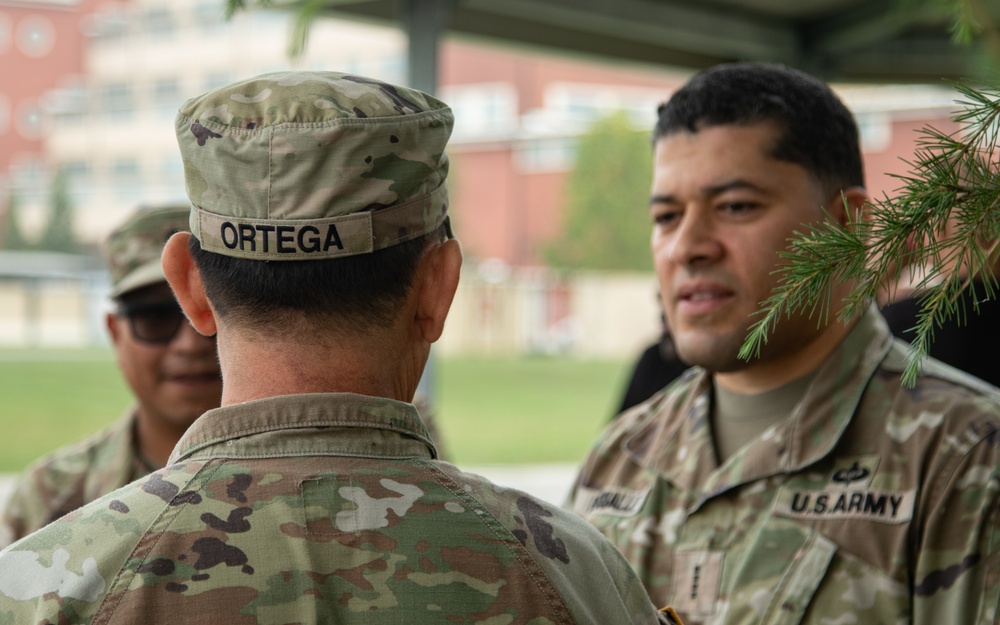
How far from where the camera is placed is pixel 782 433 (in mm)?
2047

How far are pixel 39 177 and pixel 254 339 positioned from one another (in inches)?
1177

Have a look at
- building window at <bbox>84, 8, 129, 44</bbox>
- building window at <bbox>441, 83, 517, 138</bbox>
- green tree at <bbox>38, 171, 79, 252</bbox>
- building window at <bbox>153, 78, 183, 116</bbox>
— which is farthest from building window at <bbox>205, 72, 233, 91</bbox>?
building window at <bbox>441, 83, 517, 138</bbox>

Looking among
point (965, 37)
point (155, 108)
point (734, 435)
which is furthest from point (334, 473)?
point (155, 108)

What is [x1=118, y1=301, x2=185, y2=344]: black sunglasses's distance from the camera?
104 inches

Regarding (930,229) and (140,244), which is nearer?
(930,229)

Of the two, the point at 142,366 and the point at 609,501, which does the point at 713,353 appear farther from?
the point at 142,366

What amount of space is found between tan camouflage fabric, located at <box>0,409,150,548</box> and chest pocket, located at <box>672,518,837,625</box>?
1.37 meters

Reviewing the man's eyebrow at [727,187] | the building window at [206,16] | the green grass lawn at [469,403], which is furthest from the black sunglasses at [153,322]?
the building window at [206,16]

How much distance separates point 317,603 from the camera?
1.05m

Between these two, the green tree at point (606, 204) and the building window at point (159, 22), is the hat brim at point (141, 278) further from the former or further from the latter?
the building window at point (159, 22)

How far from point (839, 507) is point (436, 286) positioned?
1035 millimetres

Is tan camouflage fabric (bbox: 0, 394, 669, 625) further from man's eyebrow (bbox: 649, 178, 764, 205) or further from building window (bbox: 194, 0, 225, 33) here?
building window (bbox: 194, 0, 225, 33)

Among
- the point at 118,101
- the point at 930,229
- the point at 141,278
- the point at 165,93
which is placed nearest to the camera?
the point at 930,229

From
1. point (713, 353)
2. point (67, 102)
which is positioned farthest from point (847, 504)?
point (67, 102)
